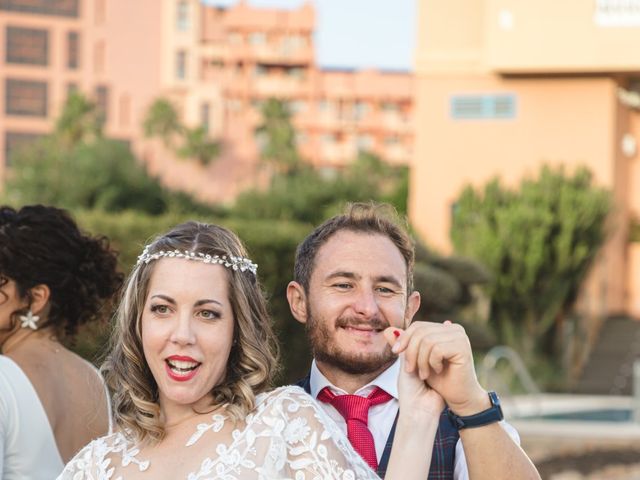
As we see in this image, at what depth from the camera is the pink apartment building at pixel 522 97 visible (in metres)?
22.2

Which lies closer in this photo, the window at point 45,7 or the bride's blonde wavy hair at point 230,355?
the bride's blonde wavy hair at point 230,355

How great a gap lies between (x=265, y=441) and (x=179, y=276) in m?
0.43

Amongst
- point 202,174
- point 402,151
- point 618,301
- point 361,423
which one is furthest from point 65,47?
point 361,423

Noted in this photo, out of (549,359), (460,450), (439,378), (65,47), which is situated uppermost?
(65,47)

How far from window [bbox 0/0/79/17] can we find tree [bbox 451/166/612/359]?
2099 inches

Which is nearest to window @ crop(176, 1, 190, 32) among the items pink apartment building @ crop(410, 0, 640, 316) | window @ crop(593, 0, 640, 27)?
pink apartment building @ crop(410, 0, 640, 316)

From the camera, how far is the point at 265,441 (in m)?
2.70

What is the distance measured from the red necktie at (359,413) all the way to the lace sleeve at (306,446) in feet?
0.77

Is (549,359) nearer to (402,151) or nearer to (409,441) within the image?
(409,441)

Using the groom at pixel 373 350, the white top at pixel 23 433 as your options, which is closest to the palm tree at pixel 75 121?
the white top at pixel 23 433

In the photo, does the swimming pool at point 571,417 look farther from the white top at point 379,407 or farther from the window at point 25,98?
the window at point 25,98

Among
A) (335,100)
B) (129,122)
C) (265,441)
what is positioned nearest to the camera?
(265,441)

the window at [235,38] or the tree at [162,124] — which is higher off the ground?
the window at [235,38]

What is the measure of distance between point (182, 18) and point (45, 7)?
766 centimetres
